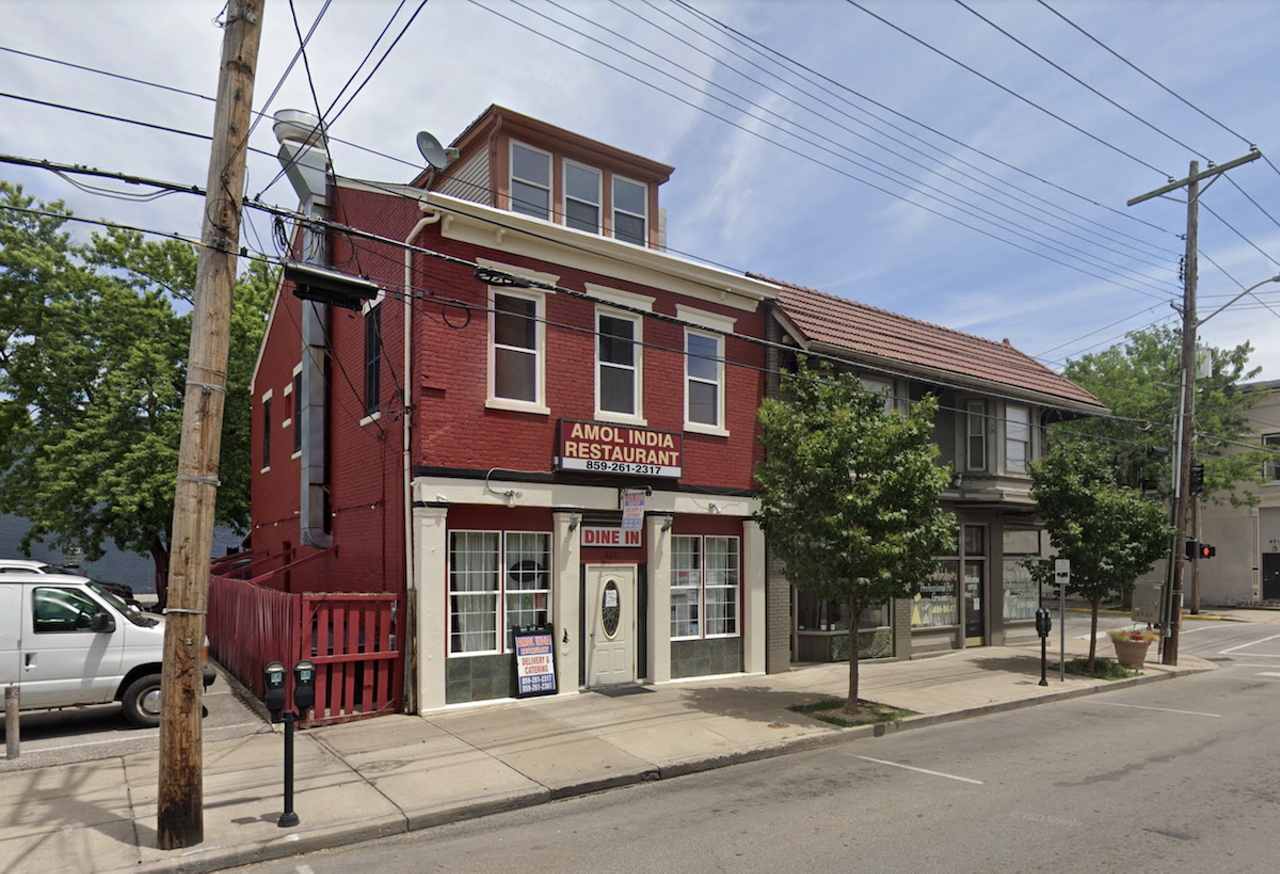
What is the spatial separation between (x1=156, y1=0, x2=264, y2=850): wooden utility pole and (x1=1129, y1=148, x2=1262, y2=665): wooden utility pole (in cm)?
1985

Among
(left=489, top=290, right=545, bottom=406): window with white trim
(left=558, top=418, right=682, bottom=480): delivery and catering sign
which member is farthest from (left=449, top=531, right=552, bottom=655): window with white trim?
(left=489, top=290, right=545, bottom=406): window with white trim

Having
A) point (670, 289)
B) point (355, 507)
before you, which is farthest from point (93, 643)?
point (670, 289)

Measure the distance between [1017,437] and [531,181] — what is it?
44.2ft

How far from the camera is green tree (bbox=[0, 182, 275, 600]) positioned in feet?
88.5

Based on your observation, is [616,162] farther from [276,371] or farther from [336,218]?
[276,371]

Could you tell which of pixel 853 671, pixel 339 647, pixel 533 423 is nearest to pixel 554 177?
pixel 533 423

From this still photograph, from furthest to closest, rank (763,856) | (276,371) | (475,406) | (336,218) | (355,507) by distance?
(276,371), (336,218), (355,507), (475,406), (763,856)

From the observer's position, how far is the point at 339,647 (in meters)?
11.7

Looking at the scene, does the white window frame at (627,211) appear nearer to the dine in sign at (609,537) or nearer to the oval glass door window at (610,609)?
the dine in sign at (609,537)

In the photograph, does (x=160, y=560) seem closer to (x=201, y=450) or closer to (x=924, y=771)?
(x=201, y=450)

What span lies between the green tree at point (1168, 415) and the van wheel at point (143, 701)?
115 feet

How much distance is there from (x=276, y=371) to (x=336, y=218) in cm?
604

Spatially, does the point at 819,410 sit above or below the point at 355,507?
above

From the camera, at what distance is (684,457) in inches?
609
